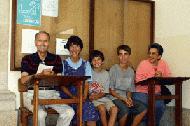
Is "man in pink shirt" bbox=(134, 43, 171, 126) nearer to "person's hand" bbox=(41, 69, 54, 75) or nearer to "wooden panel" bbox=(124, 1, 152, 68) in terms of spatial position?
"wooden panel" bbox=(124, 1, 152, 68)

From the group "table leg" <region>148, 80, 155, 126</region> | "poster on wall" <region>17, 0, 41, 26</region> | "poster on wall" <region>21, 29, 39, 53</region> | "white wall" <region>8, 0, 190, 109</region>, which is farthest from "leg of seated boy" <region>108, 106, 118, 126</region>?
"poster on wall" <region>17, 0, 41, 26</region>

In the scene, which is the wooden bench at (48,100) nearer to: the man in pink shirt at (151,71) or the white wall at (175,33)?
the man in pink shirt at (151,71)

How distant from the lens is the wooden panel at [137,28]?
5805 mm

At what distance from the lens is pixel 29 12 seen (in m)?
4.78

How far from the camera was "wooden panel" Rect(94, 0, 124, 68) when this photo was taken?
5465mm

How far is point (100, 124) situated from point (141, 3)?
7.92 ft

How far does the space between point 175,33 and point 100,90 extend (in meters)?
1.85

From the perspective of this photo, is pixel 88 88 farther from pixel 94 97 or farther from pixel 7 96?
pixel 7 96

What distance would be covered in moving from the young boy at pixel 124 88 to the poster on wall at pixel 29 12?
130 centimetres

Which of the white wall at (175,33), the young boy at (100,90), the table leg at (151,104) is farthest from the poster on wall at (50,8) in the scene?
the white wall at (175,33)

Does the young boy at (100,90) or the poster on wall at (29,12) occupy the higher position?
the poster on wall at (29,12)

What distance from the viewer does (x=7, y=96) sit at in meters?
4.47

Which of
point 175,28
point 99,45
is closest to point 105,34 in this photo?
point 99,45

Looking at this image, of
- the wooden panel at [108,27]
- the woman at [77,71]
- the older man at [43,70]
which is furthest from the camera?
the wooden panel at [108,27]
